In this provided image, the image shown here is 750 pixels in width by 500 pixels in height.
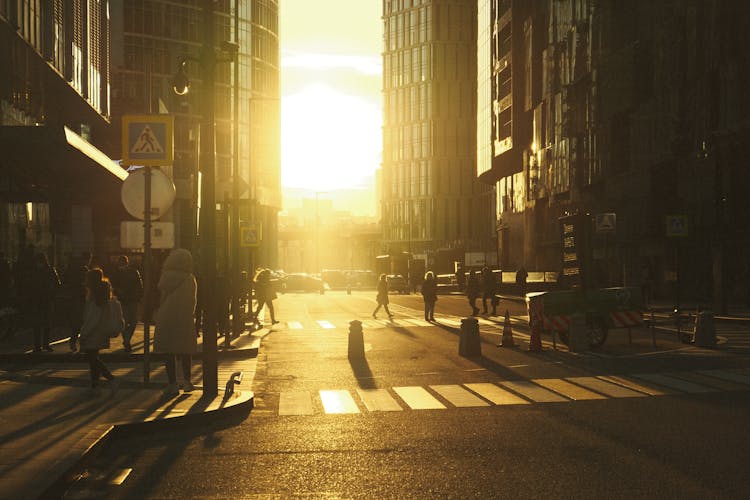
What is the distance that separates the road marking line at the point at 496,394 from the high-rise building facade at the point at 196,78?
244 ft

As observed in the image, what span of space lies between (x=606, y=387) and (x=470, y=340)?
6435 mm

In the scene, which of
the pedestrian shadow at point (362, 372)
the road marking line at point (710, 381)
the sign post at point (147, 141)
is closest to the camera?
the sign post at point (147, 141)

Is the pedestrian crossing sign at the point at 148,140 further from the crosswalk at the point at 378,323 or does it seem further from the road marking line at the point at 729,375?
the crosswalk at the point at 378,323

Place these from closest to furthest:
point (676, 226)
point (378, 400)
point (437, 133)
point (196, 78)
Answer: point (378, 400) → point (676, 226) → point (196, 78) → point (437, 133)

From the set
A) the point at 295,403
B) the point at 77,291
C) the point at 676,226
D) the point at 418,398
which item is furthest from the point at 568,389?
the point at 676,226

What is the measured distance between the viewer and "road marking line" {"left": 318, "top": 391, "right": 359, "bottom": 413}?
1332 centimetres

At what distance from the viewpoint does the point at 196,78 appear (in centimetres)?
12038

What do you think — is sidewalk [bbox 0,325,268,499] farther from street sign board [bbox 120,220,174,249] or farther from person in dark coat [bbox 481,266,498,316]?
person in dark coat [bbox 481,266,498,316]

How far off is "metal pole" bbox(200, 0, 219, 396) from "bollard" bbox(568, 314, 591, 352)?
970 cm

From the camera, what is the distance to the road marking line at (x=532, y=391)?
46.1 ft

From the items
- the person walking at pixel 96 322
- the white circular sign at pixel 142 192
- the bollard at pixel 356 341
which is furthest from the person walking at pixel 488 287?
the person walking at pixel 96 322

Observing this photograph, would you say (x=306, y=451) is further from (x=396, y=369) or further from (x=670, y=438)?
(x=396, y=369)

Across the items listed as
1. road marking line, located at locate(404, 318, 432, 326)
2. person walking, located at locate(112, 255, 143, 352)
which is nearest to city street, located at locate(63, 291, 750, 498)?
person walking, located at locate(112, 255, 143, 352)

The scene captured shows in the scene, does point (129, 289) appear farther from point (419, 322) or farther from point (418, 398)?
point (419, 322)
